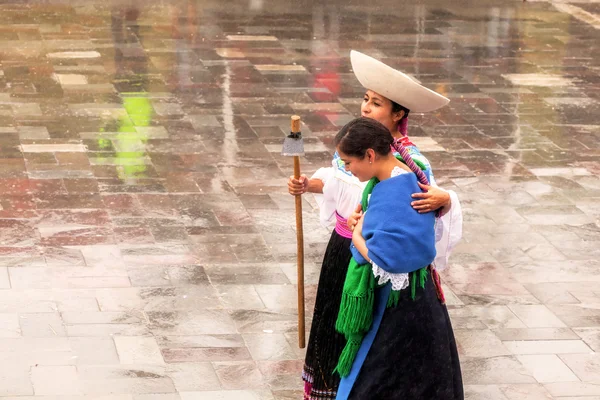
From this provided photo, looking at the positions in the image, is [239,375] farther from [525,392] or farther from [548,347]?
[548,347]

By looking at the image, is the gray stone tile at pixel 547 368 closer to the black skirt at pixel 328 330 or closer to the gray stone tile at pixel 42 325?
the black skirt at pixel 328 330

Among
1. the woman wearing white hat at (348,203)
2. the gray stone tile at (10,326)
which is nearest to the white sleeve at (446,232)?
the woman wearing white hat at (348,203)

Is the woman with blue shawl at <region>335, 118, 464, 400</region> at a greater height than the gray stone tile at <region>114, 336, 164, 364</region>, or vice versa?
the woman with blue shawl at <region>335, 118, 464, 400</region>

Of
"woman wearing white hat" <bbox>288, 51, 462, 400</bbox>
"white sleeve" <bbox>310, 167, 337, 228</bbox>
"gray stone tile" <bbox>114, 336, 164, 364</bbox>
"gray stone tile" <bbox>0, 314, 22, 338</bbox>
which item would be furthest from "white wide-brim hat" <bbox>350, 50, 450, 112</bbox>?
"gray stone tile" <bbox>0, 314, 22, 338</bbox>

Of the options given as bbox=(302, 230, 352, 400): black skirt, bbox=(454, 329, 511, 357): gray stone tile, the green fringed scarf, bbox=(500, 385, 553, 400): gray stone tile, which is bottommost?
bbox=(454, 329, 511, 357): gray stone tile

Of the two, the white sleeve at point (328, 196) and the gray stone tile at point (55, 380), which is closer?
the white sleeve at point (328, 196)

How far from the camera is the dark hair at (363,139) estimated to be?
459cm

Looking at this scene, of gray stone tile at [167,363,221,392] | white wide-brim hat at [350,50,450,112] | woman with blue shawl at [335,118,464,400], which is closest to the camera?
woman with blue shawl at [335,118,464,400]

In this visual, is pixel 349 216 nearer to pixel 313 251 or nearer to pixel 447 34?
pixel 313 251

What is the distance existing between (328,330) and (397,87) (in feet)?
3.87

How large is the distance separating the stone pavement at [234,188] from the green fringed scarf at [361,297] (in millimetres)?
1450

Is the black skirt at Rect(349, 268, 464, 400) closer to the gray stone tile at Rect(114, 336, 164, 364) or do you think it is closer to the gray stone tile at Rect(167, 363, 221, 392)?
the gray stone tile at Rect(167, 363, 221, 392)

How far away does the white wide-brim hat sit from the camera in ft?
15.9

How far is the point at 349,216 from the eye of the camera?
5.12 meters
